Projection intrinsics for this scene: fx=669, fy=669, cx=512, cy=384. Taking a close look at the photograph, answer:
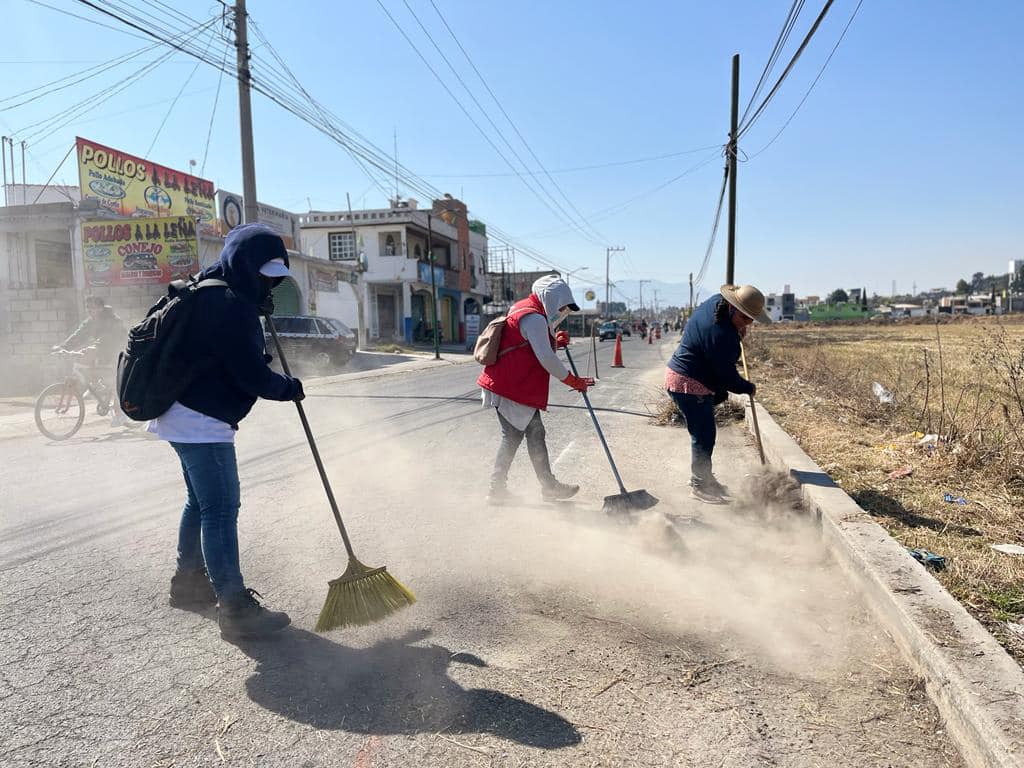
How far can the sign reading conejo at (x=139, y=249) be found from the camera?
1814 cm

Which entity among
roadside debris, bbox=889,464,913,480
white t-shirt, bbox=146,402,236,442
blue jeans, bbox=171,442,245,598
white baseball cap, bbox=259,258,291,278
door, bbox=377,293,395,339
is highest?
door, bbox=377,293,395,339

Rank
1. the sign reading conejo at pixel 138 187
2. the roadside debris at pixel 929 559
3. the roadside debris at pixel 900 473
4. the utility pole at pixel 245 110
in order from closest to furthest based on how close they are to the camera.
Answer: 1. the roadside debris at pixel 929 559
2. the roadside debris at pixel 900 473
3. the utility pole at pixel 245 110
4. the sign reading conejo at pixel 138 187

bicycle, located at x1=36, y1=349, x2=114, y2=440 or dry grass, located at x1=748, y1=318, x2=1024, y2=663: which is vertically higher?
bicycle, located at x1=36, y1=349, x2=114, y2=440

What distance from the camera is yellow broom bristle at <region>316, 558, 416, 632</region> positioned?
296 cm

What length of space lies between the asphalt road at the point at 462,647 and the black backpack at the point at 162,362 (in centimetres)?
107

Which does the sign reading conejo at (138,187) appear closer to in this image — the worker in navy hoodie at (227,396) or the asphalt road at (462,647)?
the asphalt road at (462,647)

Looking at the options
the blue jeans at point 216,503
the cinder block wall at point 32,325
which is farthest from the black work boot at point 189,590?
the cinder block wall at point 32,325

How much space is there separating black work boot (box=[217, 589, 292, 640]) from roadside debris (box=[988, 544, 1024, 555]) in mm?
3724

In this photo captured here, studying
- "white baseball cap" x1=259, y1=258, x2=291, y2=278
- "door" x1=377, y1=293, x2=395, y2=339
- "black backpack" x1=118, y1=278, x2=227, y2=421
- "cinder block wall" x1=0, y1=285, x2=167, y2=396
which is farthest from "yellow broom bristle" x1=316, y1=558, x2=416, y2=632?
"door" x1=377, y1=293, x2=395, y2=339

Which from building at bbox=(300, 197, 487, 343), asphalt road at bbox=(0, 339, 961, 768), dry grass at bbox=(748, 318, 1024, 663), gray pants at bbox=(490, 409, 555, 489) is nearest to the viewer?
asphalt road at bbox=(0, 339, 961, 768)

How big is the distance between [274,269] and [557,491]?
9.35ft

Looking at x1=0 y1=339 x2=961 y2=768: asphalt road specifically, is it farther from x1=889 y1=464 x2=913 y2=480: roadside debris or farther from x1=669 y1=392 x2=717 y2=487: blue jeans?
x1=889 y1=464 x2=913 y2=480: roadside debris

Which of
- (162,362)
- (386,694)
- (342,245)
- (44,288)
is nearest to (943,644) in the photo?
(386,694)

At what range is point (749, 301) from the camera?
490 cm
